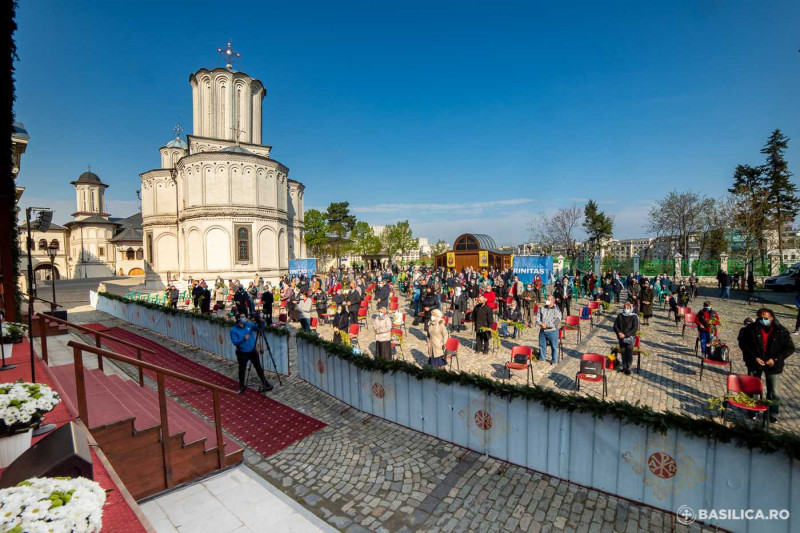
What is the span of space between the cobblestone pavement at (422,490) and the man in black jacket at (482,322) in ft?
17.3

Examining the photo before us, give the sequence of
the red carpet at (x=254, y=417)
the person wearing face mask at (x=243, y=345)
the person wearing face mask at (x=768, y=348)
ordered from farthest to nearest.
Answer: the person wearing face mask at (x=243, y=345) < the red carpet at (x=254, y=417) < the person wearing face mask at (x=768, y=348)

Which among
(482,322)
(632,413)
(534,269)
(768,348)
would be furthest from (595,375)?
(534,269)

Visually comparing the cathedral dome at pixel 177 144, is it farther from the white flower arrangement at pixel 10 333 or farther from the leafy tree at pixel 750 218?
the leafy tree at pixel 750 218

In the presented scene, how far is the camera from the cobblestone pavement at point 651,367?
7.73 metres

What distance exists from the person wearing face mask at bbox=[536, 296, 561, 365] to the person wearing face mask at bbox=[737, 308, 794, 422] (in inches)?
152

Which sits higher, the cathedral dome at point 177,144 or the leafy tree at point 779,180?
the cathedral dome at point 177,144

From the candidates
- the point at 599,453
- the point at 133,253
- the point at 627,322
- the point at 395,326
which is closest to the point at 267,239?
the point at 395,326

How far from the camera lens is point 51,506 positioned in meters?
2.27

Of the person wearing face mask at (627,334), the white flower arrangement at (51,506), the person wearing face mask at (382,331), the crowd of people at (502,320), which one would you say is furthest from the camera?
the person wearing face mask at (382,331)

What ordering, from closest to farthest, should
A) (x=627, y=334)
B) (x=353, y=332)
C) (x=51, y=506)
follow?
(x=51, y=506) < (x=627, y=334) < (x=353, y=332)

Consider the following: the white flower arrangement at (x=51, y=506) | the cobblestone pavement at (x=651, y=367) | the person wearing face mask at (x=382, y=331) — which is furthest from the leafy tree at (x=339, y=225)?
the white flower arrangement at (x=51, y=506)

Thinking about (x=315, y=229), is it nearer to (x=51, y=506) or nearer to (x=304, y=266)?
(x=304, y=266)

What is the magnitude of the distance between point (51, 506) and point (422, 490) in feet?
14.0

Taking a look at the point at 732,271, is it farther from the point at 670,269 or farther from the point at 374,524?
the point at 374,524
